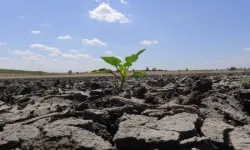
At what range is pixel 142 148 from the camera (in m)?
2.35

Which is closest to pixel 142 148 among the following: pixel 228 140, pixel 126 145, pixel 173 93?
pixel 126 145

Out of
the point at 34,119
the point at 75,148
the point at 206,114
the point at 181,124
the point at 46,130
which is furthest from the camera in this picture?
the point at 206,114

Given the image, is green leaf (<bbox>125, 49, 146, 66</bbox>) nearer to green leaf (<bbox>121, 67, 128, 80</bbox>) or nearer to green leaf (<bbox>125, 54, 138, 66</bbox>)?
green leaf (<bbox>125, 54, 138, 66</bbox>)

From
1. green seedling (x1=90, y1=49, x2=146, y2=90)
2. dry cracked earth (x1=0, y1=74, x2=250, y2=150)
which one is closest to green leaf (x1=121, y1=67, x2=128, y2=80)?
green seedling (x1=90, y1=49, x2=146, y2=90)

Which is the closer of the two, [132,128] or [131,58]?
[132,128]

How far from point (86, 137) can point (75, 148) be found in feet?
0.65

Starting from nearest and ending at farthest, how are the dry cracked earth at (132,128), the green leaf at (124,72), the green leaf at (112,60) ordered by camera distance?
1. the dry cracked earth at (132,128)
2. the green leaf at (112,60)
3. the green leaf at (124,72)

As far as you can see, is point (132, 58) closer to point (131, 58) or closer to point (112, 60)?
point (131, 58)

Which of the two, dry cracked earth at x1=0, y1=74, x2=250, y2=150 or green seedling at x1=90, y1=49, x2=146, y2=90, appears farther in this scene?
green seedling at x1=90, y1=49, x2=146, y2=90

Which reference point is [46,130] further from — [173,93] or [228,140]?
[173,93]

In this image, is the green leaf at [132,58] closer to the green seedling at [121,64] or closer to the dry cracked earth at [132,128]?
the green seedling at [121,64]

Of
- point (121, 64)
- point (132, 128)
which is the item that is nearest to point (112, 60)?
point (121, 64)

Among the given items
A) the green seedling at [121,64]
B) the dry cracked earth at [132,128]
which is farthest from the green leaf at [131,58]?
the dry cracked earth at [132,128]

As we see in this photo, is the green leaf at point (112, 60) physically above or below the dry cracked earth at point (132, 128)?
above
